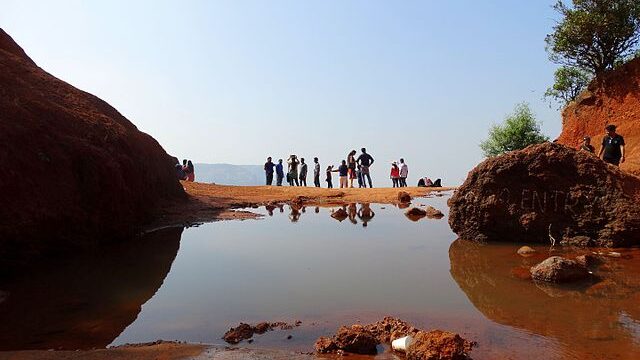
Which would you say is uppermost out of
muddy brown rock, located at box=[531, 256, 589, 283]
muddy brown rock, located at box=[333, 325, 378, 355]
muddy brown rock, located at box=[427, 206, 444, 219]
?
muddy brown rock, located at box=[427, 206, 444, 219]

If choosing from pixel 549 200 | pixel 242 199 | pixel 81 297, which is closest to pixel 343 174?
pixel 242 199

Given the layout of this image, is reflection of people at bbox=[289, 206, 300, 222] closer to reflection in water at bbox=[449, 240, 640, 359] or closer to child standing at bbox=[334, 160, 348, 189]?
reflection in water at bbox=[449, 240, 640, 359]

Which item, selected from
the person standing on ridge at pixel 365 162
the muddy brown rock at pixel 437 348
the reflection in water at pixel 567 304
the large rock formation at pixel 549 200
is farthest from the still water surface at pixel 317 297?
the person standing on ridge at pixel 365 162

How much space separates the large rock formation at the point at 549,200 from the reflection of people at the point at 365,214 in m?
3.43

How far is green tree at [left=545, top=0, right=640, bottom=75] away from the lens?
24.3 meters

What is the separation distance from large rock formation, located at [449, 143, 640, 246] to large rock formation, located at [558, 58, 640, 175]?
52.0 ft

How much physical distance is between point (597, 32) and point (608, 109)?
4.08m

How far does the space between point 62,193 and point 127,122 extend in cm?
642

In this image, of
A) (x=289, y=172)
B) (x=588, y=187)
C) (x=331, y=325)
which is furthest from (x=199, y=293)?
(x=289, y=172)

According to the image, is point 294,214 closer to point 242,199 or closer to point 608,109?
point 242,199

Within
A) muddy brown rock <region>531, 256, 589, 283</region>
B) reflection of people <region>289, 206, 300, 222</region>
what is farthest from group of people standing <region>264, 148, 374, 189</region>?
muddy brown rock <region>531, 256, 589, 283</region>

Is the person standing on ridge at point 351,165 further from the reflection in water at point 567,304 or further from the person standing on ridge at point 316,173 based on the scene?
the reflection in water at point 567,304

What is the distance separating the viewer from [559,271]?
632 cm

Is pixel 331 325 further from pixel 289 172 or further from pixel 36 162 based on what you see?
pixel 289 172
